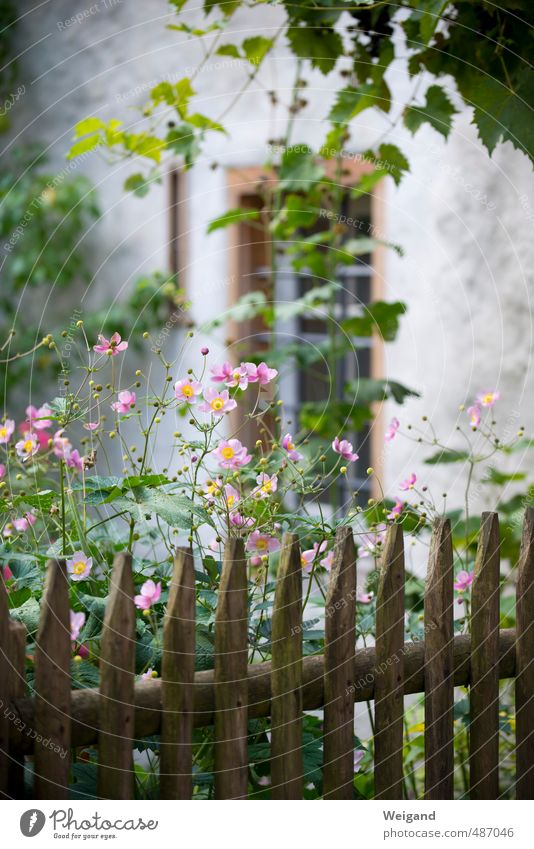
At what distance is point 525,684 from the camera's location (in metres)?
1.73

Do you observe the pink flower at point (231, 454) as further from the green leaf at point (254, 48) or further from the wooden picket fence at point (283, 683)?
the green leaf at point (254, 48)

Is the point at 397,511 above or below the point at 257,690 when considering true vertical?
above

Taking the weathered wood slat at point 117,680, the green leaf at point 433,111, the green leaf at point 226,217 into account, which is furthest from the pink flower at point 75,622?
the green leaf at point 226,217

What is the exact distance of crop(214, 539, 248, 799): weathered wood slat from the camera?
1368mm

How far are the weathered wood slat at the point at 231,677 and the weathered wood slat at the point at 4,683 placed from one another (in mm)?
285

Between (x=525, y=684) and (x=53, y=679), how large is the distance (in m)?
0.88

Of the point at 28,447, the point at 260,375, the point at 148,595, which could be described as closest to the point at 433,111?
the point at 260,375

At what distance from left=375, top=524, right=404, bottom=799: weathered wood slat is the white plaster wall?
199 centimetres

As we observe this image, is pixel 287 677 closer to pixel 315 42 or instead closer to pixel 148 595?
pixel 148 595

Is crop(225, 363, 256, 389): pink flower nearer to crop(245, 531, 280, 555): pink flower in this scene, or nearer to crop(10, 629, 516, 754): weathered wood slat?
crop(245, 531, 280, 555): pink flower

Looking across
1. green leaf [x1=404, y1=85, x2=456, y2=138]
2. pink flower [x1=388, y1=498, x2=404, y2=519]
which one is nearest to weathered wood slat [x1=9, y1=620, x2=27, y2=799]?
pink flower [x1=388, y1=498, x2=404, y2=519]

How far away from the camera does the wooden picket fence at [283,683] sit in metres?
1.28
